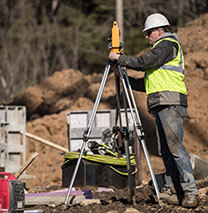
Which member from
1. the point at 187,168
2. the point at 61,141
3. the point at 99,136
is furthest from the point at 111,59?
the point at 61,141

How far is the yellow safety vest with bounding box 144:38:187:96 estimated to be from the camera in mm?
5361

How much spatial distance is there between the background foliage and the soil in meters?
9.17

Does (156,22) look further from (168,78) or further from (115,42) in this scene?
(168,78)

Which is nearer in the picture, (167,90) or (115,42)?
(167,90)

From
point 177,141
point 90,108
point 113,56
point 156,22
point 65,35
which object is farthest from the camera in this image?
point 65,35

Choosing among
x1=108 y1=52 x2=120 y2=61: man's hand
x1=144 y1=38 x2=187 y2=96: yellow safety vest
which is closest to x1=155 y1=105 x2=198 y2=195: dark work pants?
x1=144 y1=38 x2=187 y2=96: yellow safety vest

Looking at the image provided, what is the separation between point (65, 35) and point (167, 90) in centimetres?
2328

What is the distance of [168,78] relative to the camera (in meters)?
5.38

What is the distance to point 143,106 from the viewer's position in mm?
11453

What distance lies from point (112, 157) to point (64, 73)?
8645 mm

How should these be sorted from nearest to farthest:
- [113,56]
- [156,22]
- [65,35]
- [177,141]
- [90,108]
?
[177,141] → [156,22] → [113,56] → [90,108] → [65,35]

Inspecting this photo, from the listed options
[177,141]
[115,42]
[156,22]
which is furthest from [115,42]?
[177,141]

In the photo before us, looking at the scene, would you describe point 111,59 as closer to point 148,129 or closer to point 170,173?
point 170,173

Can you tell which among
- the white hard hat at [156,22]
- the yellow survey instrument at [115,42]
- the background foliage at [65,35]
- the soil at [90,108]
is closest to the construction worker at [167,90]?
the white hard hat at [156,22]
